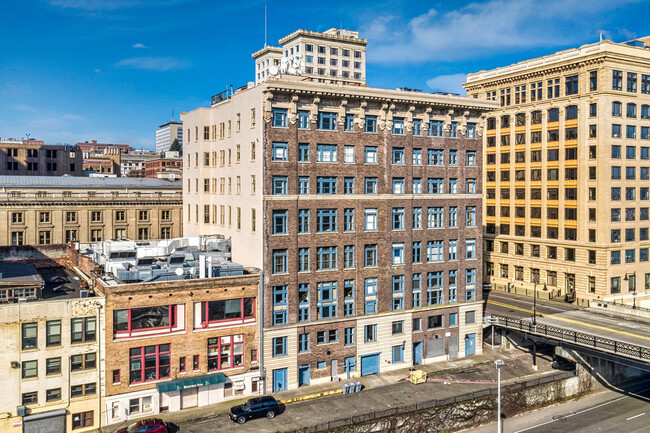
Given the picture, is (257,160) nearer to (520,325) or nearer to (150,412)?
(150,412)

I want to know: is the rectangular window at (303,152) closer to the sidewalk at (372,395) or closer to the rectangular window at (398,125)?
the rectangular window at (398,125)

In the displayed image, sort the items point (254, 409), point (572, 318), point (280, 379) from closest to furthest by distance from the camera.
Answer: point (254, 409) < point (280, 379) < point (572, 318)

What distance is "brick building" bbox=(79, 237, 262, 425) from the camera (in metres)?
48.8

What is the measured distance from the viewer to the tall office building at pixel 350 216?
185ft

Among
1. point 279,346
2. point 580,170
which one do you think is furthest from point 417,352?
point 580,170

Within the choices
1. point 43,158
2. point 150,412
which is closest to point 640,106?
point 150,412

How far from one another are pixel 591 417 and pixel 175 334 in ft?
134

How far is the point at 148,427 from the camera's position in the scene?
44.8 meters

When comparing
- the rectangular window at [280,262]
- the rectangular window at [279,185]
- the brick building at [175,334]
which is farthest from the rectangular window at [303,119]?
the brick building at [175,334]

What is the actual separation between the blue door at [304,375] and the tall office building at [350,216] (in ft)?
0.46

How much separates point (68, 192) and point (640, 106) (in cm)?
8413

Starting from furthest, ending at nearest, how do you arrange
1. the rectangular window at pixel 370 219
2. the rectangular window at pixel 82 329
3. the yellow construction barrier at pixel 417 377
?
the rectangular window at pixel 370 219 < the yellow construction barrier at pixel 417 377 < the rectangular window at pixel 82 329

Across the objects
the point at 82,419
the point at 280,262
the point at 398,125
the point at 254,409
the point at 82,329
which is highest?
the point at 398,125

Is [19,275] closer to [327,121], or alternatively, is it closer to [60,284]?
[60,284]
